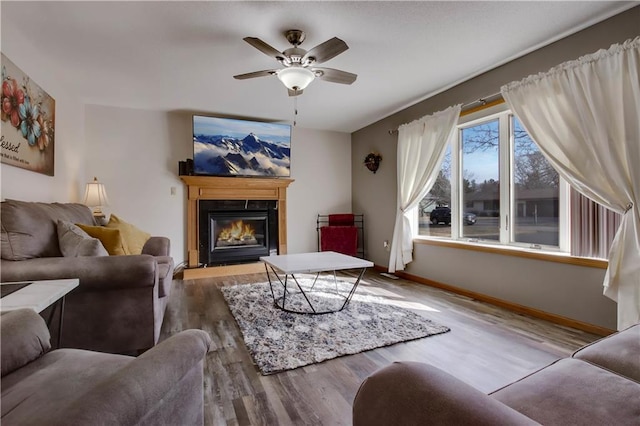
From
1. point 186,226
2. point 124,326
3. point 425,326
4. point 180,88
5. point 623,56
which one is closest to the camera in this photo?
point 124,326

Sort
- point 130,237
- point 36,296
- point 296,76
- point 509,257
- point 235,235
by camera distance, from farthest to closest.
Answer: point 235,235 < point 509,257 < point 130,237 < point 296,76 < point 36,296

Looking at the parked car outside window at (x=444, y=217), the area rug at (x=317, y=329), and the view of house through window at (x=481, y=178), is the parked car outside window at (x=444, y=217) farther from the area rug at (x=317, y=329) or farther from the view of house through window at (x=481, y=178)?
the area rug at (x=317, y=329)

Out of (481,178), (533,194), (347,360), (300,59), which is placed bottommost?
(347,360)

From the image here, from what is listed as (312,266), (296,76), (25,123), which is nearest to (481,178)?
(312,266)

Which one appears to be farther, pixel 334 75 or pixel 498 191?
pixel 498 191

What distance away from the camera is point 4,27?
2211mm

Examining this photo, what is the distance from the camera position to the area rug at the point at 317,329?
2049 mm

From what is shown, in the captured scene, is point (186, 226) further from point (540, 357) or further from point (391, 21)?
point (540, 357)

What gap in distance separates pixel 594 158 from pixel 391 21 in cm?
188

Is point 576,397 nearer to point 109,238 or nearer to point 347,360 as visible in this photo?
point 347,360

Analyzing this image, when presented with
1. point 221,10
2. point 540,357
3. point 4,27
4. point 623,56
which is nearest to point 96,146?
point 4,27

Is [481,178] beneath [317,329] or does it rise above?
above

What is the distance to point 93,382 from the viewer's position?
3.09 ft

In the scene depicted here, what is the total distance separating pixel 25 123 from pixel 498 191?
448 cm
